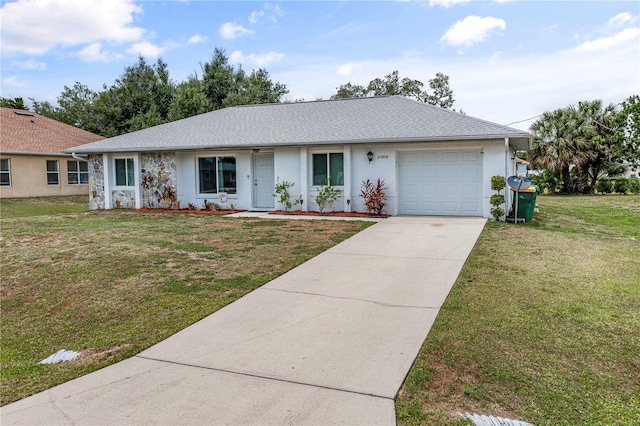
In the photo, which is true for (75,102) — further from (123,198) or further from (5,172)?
(123,198)

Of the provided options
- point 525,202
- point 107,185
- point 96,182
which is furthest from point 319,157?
point 96,182

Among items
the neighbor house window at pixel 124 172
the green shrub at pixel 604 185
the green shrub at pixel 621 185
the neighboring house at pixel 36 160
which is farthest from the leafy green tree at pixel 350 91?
the neighbor house window at pixel 124 172

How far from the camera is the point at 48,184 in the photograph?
71.2ft

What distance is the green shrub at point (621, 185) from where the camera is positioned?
79.6 feet

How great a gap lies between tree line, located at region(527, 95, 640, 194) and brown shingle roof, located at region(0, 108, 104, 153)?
86.8 feet

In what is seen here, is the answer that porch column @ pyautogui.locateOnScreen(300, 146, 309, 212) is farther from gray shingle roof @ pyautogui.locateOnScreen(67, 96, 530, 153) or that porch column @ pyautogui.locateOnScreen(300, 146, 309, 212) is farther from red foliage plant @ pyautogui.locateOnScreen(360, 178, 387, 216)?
red foliage plant @ pyautogui.locateOnScreen(360, 178, 387, 216)

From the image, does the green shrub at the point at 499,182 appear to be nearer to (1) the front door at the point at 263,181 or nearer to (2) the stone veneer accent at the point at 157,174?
(1) the front door at the point at 263,181

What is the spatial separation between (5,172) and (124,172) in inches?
312

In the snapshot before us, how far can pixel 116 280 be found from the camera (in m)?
6.11

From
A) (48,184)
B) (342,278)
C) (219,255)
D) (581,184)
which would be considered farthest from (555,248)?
(48,184)

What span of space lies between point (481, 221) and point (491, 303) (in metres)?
7.04

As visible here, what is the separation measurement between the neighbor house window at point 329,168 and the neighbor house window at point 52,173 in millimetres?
15846

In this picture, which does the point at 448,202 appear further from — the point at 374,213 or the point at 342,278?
the point at 342,278

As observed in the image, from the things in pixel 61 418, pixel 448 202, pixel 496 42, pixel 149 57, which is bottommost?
pixel 61 418
